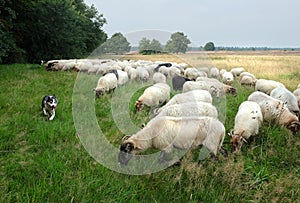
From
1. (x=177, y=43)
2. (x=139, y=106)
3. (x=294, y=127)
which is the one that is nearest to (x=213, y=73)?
(x=177, y=43)

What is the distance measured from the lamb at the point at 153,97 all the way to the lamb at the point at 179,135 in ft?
8.68

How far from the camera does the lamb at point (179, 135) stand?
179 inches

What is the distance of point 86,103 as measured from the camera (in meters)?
7.65

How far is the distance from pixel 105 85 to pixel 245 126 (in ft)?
17.7

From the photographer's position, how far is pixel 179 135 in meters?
4.54

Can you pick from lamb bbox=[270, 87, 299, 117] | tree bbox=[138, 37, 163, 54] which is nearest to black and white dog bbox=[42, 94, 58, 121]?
tree bbox=[138, 37, 163, 54]

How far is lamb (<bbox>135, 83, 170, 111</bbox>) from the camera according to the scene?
24.1ft

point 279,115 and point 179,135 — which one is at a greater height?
point 179,135

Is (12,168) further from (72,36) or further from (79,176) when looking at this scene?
(72,36)

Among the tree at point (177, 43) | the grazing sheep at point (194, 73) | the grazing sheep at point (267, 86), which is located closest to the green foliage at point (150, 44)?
the tree at point (177, 43)

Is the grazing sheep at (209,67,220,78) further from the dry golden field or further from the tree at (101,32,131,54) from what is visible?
the tree at (101,32,131,54)

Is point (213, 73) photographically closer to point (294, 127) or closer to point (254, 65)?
point (294, 127)

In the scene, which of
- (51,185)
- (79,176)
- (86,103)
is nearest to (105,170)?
(79,176)

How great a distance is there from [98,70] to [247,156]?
→ 33.7 ft
